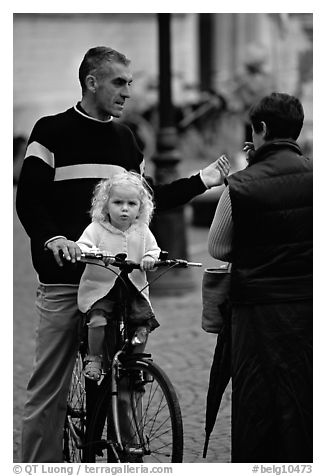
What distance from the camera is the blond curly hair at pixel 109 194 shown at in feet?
14.7

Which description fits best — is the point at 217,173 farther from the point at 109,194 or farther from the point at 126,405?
the point at 126,405

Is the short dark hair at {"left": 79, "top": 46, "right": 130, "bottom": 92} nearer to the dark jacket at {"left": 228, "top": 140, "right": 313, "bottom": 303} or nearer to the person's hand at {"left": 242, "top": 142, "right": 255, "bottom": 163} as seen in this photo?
the person's hand at {"left": 242, "top": 142, "right": 255, "bottom": 163}

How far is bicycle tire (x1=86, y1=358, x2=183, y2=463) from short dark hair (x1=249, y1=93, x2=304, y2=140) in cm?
98

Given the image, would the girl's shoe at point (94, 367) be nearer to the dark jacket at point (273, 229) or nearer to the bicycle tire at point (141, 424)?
the bicycle tire at point (141, 424)

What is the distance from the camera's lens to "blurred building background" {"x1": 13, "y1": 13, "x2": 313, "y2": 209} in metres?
16.8

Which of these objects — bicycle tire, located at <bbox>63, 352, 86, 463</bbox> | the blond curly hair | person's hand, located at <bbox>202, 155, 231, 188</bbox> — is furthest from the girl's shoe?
person's hand, located at <bbox>202, 155, 231, 188</bbox>

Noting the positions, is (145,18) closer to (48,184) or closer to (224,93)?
(224,93)

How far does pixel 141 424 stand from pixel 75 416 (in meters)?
0.49

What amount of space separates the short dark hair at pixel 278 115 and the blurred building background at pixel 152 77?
10.5 m

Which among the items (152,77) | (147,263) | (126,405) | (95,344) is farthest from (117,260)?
(152,77)

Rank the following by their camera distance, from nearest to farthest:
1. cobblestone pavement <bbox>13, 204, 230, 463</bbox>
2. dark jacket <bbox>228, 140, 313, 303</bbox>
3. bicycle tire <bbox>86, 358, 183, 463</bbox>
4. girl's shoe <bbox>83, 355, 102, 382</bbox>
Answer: dark jacket <bbox>228, 140, 313, 303</bbox> → bicycle tire <bbox>86, 358, 183, 463</bbox> → girl's shoe <bbox>83, 355, 102, 382</bbox> → cobblestone pavement <bbox>13, 204, 230, 463</bbox>
